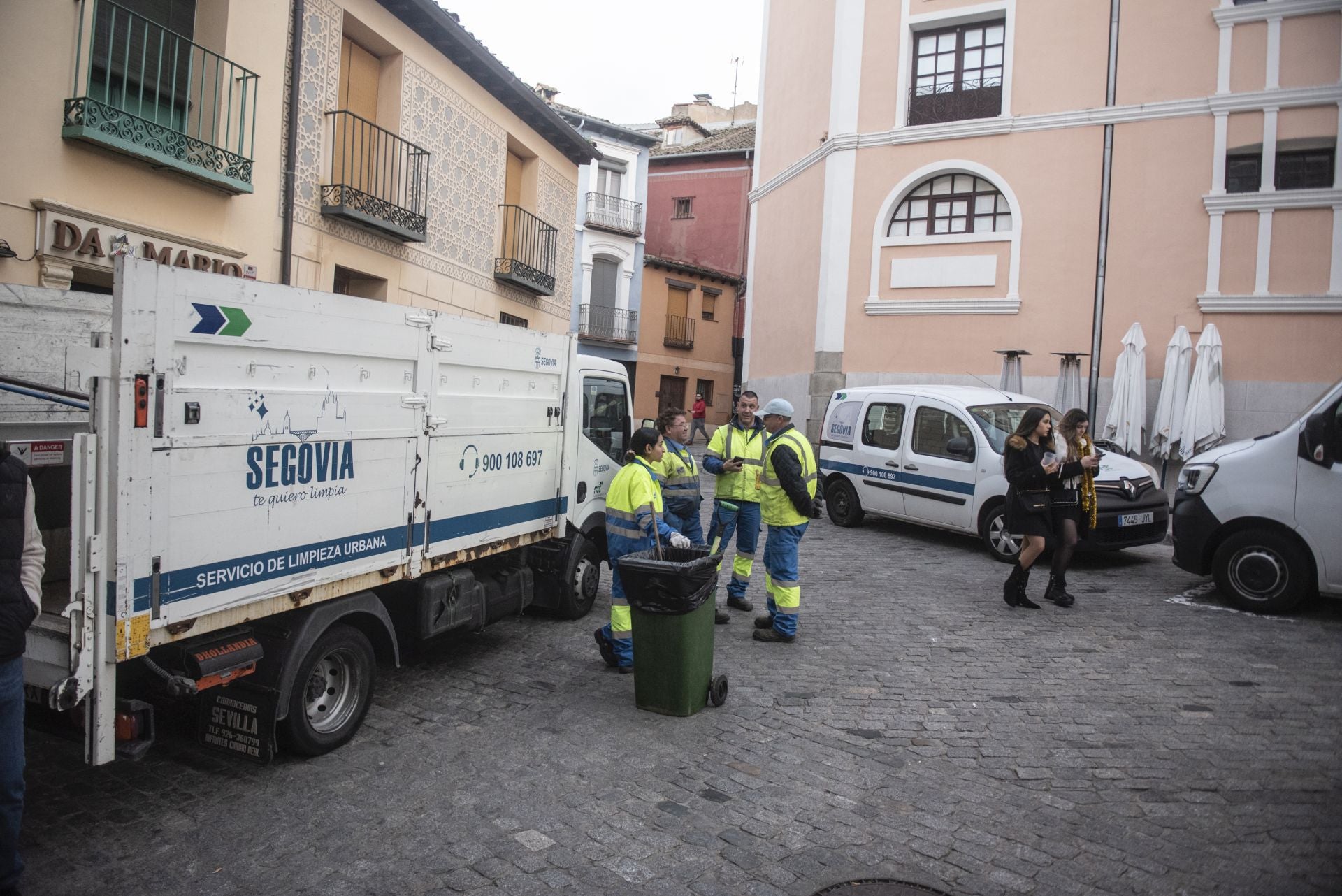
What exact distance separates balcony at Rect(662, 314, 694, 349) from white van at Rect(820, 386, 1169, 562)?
21.6 m

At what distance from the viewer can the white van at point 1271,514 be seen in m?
7.06

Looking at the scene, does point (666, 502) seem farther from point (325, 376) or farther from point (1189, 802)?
point (1189, 802)

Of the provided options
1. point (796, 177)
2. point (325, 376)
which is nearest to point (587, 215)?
point (796, 177)

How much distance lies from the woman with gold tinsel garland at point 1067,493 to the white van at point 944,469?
1545 millimetres

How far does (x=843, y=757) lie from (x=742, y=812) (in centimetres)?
86

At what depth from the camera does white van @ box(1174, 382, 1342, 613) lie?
7.06 metres

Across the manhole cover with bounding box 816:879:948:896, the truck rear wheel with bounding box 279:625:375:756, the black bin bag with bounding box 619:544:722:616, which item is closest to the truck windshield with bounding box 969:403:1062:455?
the black bin bag with bounding box 619:544:722:616

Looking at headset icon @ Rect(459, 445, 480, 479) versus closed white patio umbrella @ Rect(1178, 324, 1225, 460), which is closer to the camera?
headset icon @ Rect(459, 445, 480, 479)

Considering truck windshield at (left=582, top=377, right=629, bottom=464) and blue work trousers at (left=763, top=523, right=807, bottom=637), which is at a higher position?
truck windshield at (left=582, top=377, right=629, bottom=464)

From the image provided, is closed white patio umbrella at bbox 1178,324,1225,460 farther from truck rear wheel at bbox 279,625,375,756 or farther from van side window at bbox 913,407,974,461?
truck rear wheel at bbox 279,625,375,756

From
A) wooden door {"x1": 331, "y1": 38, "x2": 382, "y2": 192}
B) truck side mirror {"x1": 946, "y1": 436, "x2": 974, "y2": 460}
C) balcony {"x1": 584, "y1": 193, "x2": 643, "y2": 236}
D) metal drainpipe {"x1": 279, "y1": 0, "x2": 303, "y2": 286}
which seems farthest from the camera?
balcony {"x1": 584, "y1": 193, "x2": 643, "y2": 236}

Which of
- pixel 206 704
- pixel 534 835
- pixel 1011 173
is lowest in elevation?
pixel 534 835

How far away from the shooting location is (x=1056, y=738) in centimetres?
483

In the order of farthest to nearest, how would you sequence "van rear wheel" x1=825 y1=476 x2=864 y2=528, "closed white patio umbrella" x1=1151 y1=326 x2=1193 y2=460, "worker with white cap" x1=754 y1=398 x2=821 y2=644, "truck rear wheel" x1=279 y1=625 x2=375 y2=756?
"closed white patio umbrella" x1=1151 y1=326 x2=1193 y2=460 → "van rear wheel" x1=825 y1=476 x2=864 y2=528 → "worker with white cap" x1=754 y1=398 x2=821 y2=644 → "truck rear wheel" x1=279 y1=625 x2=375 y2=756
